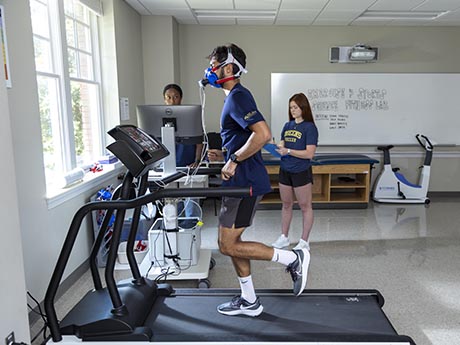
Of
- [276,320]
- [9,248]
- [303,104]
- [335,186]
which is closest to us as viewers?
[9,248]

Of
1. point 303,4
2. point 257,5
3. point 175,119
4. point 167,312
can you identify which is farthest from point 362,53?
point 167,312

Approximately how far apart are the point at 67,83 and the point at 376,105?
4.68 metres

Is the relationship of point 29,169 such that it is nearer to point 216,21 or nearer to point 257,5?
point 257,5

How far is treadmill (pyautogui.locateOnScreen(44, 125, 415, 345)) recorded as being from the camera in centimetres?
194

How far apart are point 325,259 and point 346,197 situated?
2.30 meters

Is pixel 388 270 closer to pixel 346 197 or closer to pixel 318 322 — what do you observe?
pixel 318 322

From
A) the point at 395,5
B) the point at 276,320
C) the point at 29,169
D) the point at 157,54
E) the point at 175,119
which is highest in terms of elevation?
the point at 395,5

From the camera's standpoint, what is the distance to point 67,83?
332 centimetres

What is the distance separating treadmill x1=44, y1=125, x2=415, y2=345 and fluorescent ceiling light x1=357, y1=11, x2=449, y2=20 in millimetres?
4192

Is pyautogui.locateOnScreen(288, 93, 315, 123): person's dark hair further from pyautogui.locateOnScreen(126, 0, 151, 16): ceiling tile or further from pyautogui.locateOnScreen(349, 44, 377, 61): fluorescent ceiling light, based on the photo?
pyautogui.locateOnScreen(349, 44, 377, 61): fluorescent ceiling light

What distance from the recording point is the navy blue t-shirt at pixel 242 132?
2131 mm

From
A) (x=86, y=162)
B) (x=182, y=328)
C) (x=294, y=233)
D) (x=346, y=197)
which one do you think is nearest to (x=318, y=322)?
(x=182, y=328)

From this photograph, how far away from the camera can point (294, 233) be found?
446 cm

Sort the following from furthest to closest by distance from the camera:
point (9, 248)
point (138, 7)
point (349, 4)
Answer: point (138, 7) → point (349, 4) → point (9, 248)
